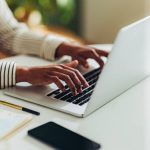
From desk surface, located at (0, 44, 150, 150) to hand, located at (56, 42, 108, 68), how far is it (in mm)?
264

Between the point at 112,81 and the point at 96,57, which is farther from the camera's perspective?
the point at 96,57

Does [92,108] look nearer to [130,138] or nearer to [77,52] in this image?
[130,138]

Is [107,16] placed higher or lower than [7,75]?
lower

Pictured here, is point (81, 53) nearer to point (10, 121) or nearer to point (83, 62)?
point (83, 62)

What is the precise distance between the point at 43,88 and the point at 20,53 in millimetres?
454

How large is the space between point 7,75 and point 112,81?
36 centimetres

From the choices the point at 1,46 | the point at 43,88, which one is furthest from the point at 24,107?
the point at 1,46

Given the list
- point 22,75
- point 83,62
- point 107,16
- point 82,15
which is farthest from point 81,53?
point 82,15

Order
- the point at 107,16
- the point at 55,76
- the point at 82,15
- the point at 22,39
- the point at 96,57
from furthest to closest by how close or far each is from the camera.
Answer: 1. the point at 82,15
2. the point at 107,16
3. the point at 22,39
4. the point at 96,57
5. the point at 55,76

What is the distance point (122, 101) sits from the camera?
99cm

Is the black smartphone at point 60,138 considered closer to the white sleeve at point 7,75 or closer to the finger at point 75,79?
the finger at point 75,79

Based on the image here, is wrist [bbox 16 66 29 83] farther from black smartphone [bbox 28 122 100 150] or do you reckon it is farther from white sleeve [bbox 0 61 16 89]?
black smartphone [bbox 28 122 100 150]

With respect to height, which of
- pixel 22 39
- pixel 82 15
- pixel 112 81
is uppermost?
pixel 112 81

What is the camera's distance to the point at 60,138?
77cm
